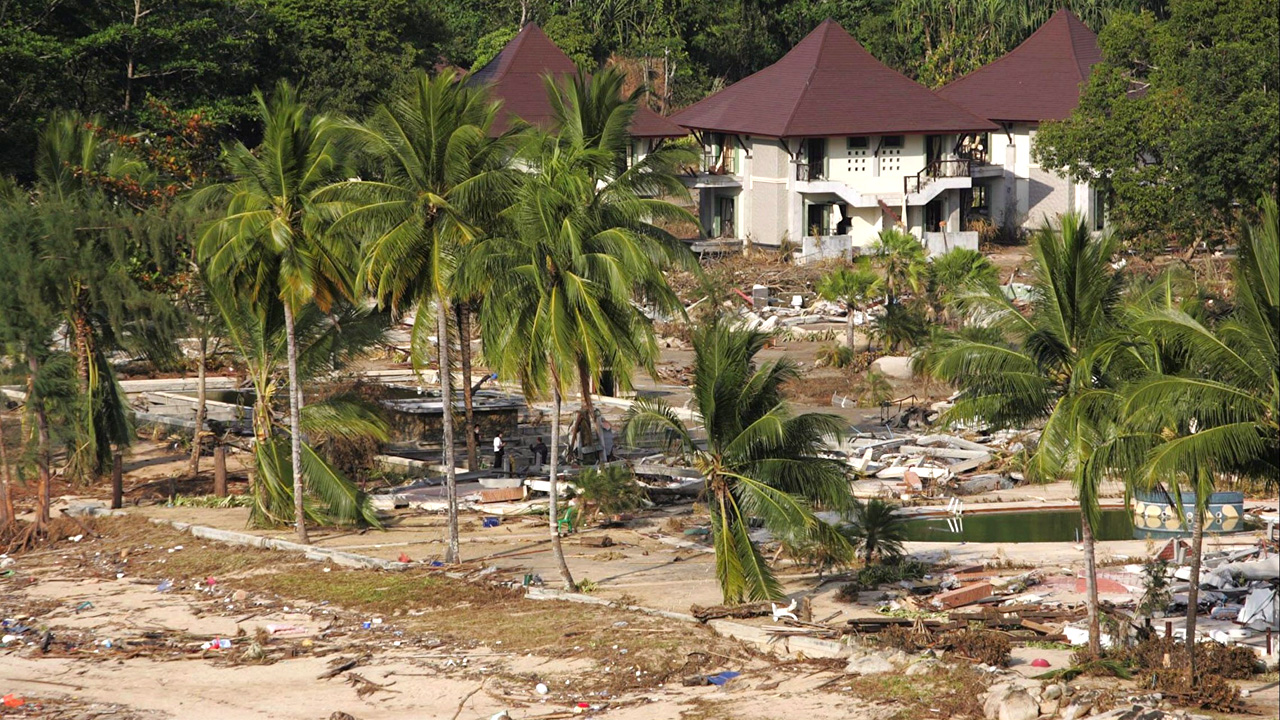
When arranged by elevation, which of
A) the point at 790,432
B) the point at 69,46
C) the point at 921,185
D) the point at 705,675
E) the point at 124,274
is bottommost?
the point at 705,675

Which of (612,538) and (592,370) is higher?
(592,370)

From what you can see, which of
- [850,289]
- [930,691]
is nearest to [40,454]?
[930,691]

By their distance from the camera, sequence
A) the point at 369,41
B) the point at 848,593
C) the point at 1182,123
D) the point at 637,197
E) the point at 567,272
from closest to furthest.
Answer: the point at 567,272 < the point at 637,197 < the point at 848,593 < the point at 1182,123 < the point at 369,41

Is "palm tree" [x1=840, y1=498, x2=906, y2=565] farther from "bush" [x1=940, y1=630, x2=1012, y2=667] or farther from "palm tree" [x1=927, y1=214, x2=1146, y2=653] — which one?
"palm tree" [x1=927, y1=214, x2=1146, y2=653]

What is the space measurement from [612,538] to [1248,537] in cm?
1019

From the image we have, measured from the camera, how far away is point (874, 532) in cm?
2352

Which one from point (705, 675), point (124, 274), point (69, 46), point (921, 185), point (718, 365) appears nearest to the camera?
point (705, 675)

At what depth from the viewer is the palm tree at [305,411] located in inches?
1070

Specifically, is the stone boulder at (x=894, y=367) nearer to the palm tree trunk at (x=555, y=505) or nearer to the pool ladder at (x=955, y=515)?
the pool ladder at (x=955, y=515)

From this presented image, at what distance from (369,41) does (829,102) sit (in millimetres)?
16609

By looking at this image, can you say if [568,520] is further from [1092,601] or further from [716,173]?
[716,173]

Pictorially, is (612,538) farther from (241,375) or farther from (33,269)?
(241,375)

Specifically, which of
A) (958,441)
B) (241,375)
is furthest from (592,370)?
(241,375)

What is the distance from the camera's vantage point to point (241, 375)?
121 ft
